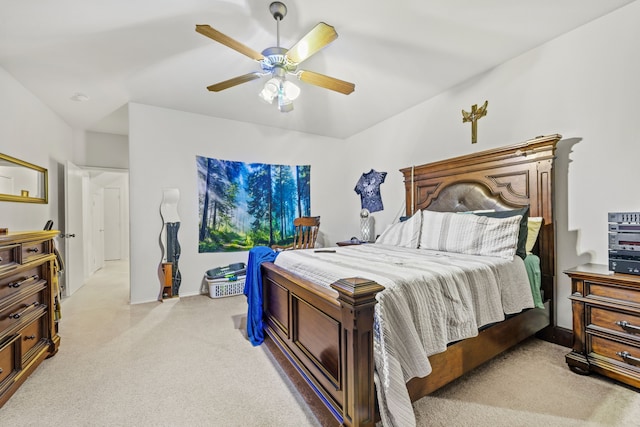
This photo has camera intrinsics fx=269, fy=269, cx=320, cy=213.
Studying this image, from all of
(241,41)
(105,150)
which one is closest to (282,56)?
(241,41)

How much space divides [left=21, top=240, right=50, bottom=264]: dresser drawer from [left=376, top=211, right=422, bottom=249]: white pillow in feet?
9.90

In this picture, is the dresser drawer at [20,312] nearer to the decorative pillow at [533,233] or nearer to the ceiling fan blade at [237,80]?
the ceiling fan blade at [237,80]

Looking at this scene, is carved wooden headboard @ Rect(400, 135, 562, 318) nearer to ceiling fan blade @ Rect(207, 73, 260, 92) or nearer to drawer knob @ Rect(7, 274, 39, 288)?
ceiling fan blade @ Rect(207, 73, 260, 92)

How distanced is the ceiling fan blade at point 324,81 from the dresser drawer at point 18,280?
243cm

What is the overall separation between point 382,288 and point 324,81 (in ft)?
6.01

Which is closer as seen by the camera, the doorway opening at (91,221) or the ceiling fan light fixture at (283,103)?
the ceiling fan light fixture at (283,103)

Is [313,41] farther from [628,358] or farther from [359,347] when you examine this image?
[628,358]

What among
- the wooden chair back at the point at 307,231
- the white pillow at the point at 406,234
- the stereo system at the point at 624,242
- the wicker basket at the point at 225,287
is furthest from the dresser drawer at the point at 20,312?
the stereo system at the point at 624,242

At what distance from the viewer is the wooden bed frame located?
1160mm

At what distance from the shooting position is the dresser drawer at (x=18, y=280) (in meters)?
1.66

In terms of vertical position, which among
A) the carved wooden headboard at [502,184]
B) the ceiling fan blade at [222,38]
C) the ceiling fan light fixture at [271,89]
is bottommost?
the carved wooden headboard at [502,184]

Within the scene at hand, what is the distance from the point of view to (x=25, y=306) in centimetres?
187

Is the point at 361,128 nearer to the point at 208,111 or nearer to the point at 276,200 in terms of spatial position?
the point at 276,200

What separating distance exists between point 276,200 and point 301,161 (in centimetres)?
84
